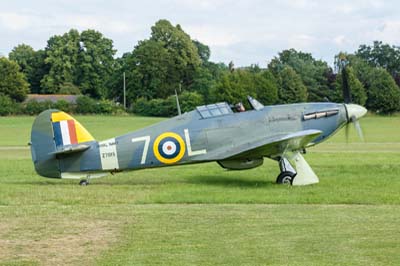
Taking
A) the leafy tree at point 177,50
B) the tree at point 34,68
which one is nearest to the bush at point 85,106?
the leafy tree at point 177,50

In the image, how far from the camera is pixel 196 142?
46.3ft

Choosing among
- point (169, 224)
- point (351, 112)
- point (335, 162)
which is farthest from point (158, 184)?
point (335, 162)

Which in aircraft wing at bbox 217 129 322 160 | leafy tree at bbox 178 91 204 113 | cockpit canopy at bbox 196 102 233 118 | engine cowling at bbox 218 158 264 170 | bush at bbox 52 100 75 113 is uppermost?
bush at bbox 52 100 75 113

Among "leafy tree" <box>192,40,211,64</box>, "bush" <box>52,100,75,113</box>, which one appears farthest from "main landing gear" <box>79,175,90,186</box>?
"leafy tree" <box>192,40,211,64</box>

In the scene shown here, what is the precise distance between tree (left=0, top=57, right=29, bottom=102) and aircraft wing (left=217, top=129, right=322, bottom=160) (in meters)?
85.0

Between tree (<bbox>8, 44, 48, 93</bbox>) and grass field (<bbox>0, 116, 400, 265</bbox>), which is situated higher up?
tree (<bbox>8, 44, 48, 93</bbox>)

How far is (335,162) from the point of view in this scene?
19438 millimetres

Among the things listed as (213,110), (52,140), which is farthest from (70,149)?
(213,110)

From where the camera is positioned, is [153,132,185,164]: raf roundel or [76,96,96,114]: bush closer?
[153,132,185,164]: raf roundel

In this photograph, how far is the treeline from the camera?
263ft

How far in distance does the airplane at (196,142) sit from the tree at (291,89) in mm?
64696

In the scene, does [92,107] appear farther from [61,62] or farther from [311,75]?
[311,75]

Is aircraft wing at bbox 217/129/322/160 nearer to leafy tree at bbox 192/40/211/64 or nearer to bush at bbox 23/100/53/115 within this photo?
bush at bbox 23/100/53/115

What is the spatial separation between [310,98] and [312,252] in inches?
3223
